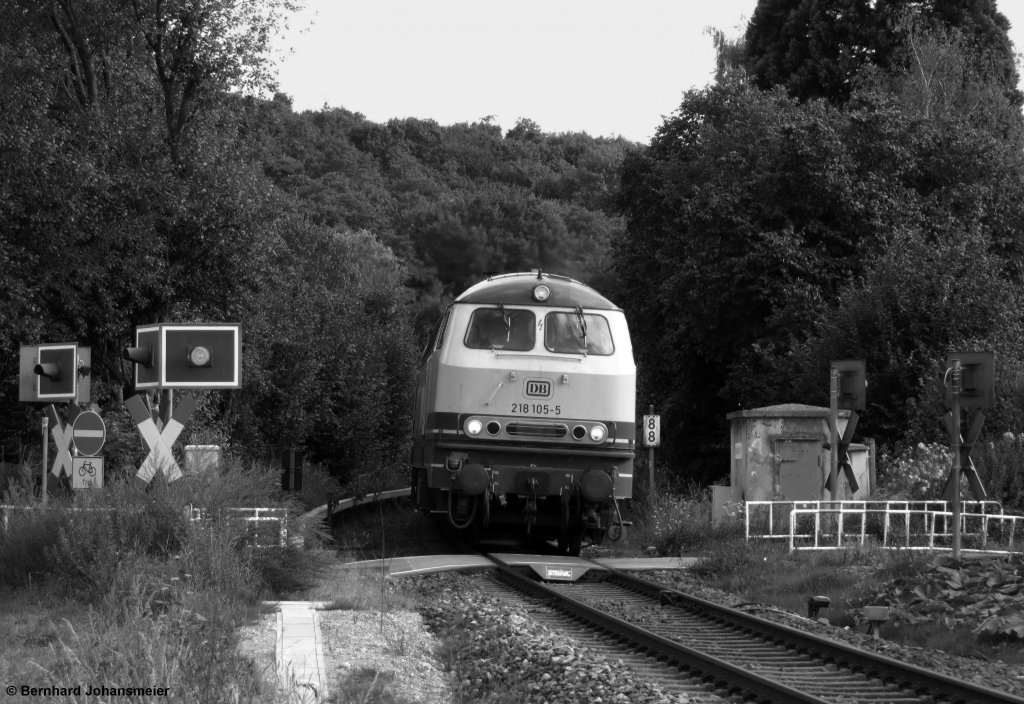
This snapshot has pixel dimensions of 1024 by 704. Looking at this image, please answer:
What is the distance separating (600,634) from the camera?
11.6 metres

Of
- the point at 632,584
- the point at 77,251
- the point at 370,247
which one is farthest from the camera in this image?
the point at 370,247

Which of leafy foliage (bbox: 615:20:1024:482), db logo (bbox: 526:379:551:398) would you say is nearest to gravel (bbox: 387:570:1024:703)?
db logo (bbox: 526:379:551:398)

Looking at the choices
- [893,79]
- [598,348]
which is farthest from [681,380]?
[598,348]

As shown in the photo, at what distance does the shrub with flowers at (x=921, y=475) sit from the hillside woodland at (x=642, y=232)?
103 centimetres

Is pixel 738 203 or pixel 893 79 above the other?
pixel 893 79

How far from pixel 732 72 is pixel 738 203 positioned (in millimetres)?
14161

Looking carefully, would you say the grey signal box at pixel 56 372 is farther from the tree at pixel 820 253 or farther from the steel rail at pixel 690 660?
the tree at pixel 820 253

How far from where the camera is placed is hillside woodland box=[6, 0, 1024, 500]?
83.7 ft

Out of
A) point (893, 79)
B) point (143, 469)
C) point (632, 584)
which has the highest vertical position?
point (893, 79)

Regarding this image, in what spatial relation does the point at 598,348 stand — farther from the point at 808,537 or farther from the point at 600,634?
the point at 600,634

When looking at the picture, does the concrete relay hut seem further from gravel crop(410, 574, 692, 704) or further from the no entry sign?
the no entry sign

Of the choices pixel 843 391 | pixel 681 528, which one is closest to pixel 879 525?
pixel 843 391

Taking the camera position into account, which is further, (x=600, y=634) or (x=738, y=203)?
(x=738, y=203)

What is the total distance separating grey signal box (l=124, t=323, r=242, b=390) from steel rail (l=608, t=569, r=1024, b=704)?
4.85 metres
